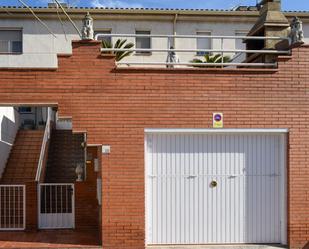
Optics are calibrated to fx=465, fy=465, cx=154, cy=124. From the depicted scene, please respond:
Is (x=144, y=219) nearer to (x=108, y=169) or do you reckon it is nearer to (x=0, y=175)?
(x=108, y=169)

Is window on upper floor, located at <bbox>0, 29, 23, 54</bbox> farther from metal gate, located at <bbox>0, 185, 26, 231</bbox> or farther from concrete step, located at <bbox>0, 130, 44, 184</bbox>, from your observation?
metal gate, located at <bbox>0, 185, 26, 231</bbox>

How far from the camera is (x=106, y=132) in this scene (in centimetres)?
891

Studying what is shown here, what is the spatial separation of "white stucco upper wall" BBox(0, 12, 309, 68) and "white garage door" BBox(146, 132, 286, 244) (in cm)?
1348

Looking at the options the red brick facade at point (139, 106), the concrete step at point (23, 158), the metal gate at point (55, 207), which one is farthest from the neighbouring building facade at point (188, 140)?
the concrete step at point (23, 158)

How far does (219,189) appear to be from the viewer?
9.31 metres

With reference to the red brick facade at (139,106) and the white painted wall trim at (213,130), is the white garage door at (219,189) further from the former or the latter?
the red brick facade at (139,106)

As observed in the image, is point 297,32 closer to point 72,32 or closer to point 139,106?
point 139,106

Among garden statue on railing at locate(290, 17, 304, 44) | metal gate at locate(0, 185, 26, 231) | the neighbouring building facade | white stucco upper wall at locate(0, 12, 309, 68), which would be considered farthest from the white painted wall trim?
white stucco upper wall at locate(0, 12, 309, 68)

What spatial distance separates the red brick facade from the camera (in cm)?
888

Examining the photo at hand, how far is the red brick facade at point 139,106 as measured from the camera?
8875mm

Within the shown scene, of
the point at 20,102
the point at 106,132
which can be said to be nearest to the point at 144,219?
the point at 106,132

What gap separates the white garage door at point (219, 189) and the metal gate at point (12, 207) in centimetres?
333

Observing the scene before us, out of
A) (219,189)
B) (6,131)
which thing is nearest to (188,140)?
(219,189)

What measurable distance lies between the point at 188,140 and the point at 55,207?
371 centimetres
